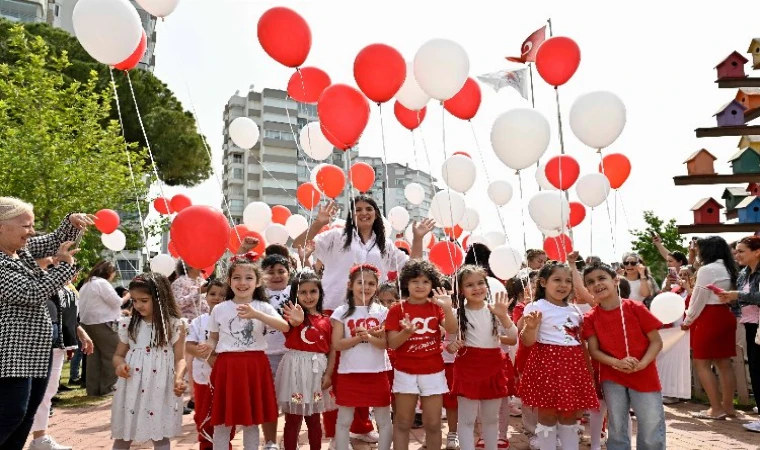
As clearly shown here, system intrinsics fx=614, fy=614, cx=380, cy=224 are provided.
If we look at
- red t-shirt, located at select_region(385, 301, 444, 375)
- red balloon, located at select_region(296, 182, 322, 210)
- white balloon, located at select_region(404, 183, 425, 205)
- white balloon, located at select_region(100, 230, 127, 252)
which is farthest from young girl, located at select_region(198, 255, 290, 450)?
white balloon, located at select_region(100, 230, 127, 252)

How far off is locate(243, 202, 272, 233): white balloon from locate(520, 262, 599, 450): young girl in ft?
12.6

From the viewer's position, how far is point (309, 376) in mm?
3896

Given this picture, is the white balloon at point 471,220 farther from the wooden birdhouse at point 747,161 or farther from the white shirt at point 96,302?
the white shirt at point 96,302

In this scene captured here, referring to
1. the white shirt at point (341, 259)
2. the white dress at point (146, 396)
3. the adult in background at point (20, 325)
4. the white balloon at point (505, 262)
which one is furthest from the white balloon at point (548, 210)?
the adult in background at point (20, 325)

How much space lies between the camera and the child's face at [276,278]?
4.52m

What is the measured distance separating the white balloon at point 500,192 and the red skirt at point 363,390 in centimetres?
408

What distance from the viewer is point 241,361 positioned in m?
3.71

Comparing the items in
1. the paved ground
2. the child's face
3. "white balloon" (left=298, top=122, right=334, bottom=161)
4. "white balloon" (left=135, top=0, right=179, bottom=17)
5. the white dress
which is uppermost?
"white balloon" (left=135, top=0, right=179, bottom=17)

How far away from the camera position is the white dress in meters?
3.66

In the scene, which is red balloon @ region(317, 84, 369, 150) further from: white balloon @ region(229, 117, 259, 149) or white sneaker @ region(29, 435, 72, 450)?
white sneaker @ region(29, 435, 72, 450)

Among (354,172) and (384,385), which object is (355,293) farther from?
(354,172)

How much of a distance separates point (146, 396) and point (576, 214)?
489cm

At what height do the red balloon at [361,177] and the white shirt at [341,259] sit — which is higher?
the red balloon at [361,177]

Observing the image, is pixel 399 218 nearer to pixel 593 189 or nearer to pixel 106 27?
pixel 593 189
